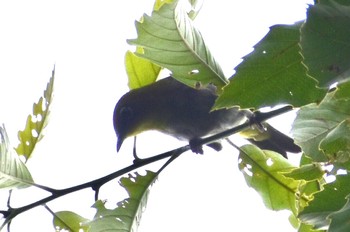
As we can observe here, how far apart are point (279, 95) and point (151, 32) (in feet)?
1.35

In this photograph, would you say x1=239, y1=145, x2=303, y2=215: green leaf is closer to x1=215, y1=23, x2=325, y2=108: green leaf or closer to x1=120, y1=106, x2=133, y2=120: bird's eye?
x1=215, y1=23, x2=325, y2=108: green leaf

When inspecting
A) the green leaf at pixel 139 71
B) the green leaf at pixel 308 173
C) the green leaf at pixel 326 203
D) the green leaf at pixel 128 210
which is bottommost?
the green leaf at pixel 128 210

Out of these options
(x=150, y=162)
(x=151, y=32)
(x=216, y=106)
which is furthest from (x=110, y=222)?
(x=216, y=106)

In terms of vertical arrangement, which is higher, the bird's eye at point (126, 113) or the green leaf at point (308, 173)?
the green leaf at point (308, 173)

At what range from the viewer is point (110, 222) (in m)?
1.70

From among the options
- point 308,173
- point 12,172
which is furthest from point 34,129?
point 308,173

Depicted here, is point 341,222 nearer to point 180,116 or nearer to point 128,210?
point 128,210

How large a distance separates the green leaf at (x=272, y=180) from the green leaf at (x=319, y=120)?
64 centimetres

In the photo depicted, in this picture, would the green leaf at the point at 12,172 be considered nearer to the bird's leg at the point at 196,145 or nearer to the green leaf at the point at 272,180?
the bird's leg at the point at 196,145

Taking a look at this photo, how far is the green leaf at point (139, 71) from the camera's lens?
2.07 m

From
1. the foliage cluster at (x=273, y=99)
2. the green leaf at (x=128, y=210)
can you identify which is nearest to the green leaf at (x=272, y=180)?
the foliage cluster at (x=273, y=99)

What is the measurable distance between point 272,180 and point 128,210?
0.51 meters

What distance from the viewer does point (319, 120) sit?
123cm

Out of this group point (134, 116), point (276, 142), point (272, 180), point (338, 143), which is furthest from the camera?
point (134, 116)
